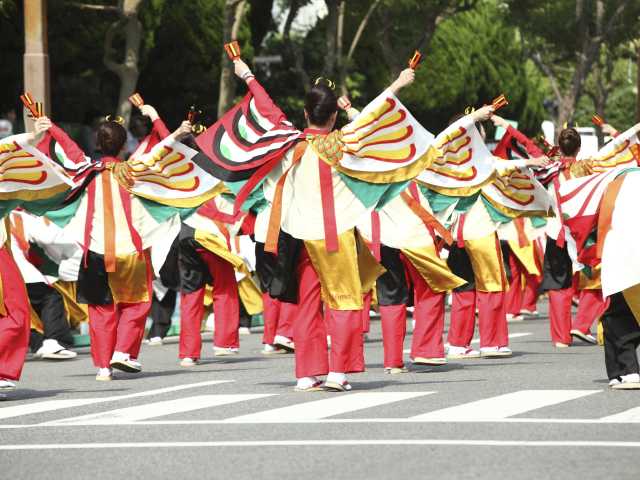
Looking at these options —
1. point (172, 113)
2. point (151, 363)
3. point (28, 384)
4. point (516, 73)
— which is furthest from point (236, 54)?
point (516, 73)

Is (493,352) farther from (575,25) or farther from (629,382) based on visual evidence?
(575,25)

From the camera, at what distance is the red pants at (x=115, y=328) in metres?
13.1

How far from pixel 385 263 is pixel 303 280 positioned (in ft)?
5.85

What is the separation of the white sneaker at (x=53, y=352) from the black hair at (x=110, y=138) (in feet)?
10.1

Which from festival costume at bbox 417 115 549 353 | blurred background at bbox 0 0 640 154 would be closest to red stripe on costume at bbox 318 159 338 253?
festival costume at bbox 417 115 549 353

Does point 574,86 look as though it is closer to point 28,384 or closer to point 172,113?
point 172,113

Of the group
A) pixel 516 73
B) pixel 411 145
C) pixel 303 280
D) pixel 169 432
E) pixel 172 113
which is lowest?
pixel 169 432

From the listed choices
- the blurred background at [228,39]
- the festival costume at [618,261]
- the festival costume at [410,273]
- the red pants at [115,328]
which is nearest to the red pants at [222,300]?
the red pants at [115,328]

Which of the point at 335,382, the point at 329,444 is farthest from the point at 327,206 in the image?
the point at 329,444

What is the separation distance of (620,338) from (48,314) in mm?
6809

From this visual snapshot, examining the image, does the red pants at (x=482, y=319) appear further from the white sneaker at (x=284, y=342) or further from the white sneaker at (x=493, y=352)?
the white sneaker at (x=284, y=342)

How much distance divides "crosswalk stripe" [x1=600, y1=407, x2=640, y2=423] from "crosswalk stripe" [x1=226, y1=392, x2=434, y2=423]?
1413 millimetres

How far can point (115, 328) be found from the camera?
13172 mm

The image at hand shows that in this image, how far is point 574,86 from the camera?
3788 centimetres
